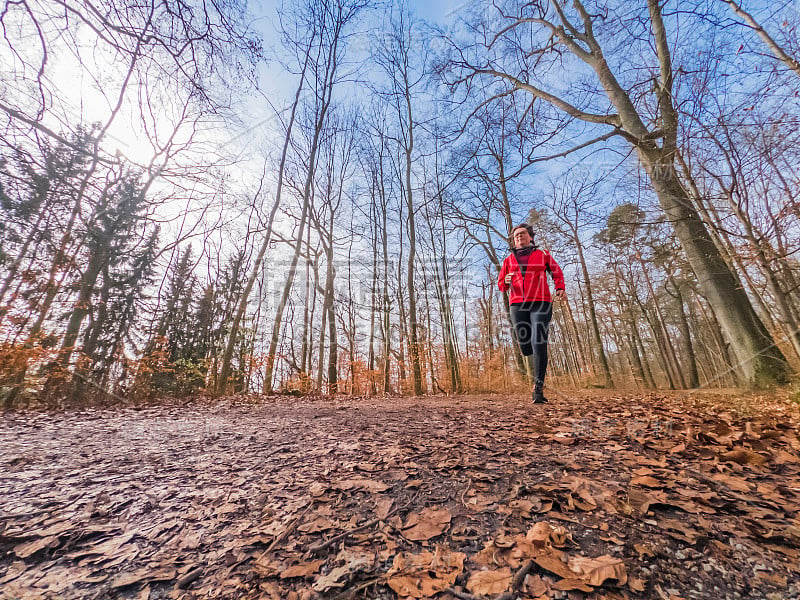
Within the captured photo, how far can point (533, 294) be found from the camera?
3.91 meters

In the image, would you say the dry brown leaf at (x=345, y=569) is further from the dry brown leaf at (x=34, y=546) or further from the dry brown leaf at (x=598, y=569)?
the dry brown leaf at (x=34, y=546)

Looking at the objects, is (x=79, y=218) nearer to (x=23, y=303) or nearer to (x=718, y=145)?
(x=23, y=303)

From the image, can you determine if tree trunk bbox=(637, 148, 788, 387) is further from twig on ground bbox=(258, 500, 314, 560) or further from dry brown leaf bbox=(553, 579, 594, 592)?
twig on ground bbox=(258, 500, 314, 560)

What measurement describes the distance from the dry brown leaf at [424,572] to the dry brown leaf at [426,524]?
0.09 meters

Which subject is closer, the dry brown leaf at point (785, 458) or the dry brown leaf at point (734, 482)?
the dry brown leaf at point (734, 482)

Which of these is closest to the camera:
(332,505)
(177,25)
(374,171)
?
(332,505)

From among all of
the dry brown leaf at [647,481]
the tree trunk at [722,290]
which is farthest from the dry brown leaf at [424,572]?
the tree trunk at [722,290]

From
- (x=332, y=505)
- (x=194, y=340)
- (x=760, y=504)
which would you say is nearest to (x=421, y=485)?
(x=332, y=505)

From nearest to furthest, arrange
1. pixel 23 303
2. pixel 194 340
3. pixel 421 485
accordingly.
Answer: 1. pixel 421 485
2. pixel 23 303
3. pixel 194 340

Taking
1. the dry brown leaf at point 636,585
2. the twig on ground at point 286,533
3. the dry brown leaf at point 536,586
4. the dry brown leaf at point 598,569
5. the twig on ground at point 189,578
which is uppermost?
the twig on ground at point 286,533

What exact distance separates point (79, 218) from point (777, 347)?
1235 centimetres

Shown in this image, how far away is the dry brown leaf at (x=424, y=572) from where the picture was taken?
2.73 feet

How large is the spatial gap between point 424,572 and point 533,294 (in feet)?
11.8

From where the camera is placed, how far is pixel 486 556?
944 millimetres
